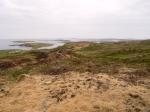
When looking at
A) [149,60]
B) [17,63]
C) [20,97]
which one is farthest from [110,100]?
[17,63]

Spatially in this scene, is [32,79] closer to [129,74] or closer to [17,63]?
[129,74]

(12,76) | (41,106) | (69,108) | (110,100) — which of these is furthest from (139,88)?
(12,76)

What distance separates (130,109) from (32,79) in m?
11.8

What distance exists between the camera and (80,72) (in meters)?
27.7

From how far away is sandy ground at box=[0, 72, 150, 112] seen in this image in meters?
16.3

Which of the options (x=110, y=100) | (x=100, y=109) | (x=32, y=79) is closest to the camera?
(x=100, y=109)

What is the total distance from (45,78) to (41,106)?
28.0ft

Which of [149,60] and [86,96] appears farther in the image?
[149,60]

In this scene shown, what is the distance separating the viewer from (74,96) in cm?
1839

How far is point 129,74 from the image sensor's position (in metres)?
26.2

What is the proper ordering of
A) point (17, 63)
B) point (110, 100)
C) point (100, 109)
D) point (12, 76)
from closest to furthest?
1. point (100, 109)
2. point (110, 100)
3. point (12, 76)
4. point (17, 63)

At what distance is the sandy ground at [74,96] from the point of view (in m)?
16.3

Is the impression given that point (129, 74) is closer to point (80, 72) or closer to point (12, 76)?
point (80, 72)

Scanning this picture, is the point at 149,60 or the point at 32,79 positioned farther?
the point at 149,60
